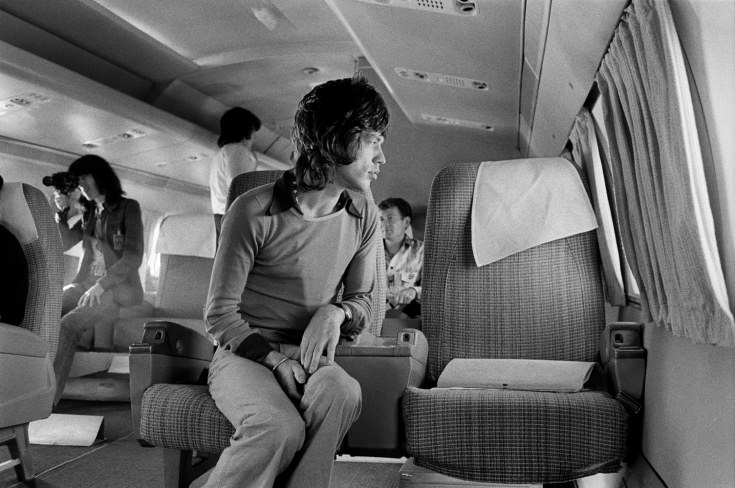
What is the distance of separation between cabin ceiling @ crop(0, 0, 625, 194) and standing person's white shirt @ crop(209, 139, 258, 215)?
1288 mm

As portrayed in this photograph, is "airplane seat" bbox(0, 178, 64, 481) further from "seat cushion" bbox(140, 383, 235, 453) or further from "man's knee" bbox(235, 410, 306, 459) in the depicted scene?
"man's knee" bbox(235, 410, 306, 459)

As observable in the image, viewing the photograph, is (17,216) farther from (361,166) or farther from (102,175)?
(102,175)

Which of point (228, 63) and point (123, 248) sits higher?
point (228, 63)

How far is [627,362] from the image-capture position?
2.62 metres

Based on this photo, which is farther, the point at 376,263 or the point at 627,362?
the point at 376,263

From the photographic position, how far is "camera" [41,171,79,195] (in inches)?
271

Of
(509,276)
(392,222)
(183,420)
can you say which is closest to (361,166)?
(183,420)

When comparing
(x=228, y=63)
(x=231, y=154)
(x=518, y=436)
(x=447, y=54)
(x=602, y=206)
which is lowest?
(x=518, y=436)

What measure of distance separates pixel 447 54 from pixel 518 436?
3372 mm

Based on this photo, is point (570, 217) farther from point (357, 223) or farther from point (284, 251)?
point (284, 251)

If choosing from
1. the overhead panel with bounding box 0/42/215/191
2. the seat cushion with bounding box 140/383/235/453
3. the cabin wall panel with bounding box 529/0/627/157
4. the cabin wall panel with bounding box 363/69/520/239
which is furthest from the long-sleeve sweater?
the cabin wall panel with bounding box 363/69/520/239

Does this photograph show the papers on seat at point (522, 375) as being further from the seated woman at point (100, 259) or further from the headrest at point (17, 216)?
the seated woman at point (100, 259)

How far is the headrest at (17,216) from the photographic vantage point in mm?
3482

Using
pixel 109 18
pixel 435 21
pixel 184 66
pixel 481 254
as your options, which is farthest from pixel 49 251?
pixel 184 66
